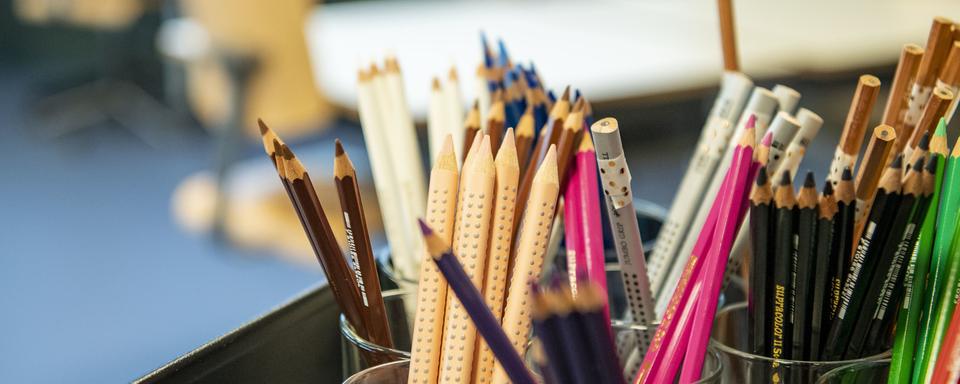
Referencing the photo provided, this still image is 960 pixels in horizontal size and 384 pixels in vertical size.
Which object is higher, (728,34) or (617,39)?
(728,34)

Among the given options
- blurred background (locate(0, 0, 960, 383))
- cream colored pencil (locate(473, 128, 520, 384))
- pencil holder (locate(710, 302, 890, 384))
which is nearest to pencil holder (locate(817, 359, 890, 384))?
pencil holder (locate(710, 302, 890, 384))

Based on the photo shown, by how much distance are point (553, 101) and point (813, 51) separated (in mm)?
991

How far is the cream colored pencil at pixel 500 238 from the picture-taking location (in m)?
0.30

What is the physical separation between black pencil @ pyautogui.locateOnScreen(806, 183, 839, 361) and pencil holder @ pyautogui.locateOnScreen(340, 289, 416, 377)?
0.13 metres

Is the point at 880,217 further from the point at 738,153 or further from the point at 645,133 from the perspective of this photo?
the point at 645,133

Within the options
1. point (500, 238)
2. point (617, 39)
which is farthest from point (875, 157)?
point (617, 39)

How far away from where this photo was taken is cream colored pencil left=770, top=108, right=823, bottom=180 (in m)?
0.35

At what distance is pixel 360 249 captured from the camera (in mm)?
326

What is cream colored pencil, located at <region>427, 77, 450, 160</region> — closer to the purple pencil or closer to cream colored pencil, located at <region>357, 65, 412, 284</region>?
cream colored pencil, located at <region>357, 65, 412, 284</region>

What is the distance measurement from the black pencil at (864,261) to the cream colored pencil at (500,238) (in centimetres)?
11

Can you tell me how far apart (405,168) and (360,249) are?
0.10 meters

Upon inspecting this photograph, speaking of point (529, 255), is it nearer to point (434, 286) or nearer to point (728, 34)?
point (434, 286)

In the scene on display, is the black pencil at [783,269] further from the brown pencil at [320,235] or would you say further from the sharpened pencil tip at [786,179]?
the brown pencil at [320,235]

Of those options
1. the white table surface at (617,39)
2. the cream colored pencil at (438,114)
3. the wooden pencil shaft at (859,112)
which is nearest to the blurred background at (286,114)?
the white table surface at (617,39)
